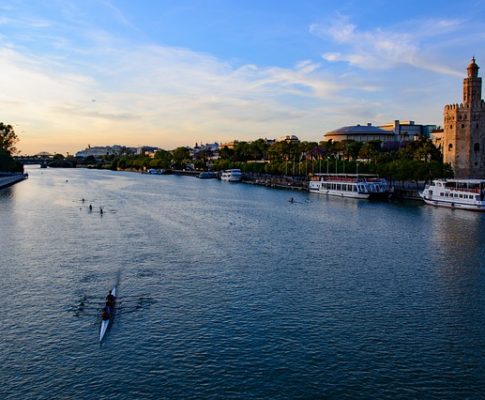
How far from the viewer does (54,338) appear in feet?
103

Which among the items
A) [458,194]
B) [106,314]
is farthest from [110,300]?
[458,194]

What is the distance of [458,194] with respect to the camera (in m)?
94.6

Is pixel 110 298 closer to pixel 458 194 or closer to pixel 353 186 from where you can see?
pixel 458 194

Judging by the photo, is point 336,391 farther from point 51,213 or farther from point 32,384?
point 51,213

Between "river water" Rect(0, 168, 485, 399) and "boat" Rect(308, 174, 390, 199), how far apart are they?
47206 millimetres

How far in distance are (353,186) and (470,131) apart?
32385mm

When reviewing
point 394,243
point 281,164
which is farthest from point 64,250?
point 281,164

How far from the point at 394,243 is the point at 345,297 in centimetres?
2381

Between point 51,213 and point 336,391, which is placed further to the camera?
point 51,213

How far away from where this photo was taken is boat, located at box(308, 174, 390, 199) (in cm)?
11619

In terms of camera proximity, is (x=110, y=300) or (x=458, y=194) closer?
(x=110, y=300)

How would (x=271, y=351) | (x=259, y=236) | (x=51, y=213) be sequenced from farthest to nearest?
(x=51, y=213)
(x=259, y=236)
(x=271, y=351)

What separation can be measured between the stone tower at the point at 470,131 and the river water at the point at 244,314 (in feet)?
206

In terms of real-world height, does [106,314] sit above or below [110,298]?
below
